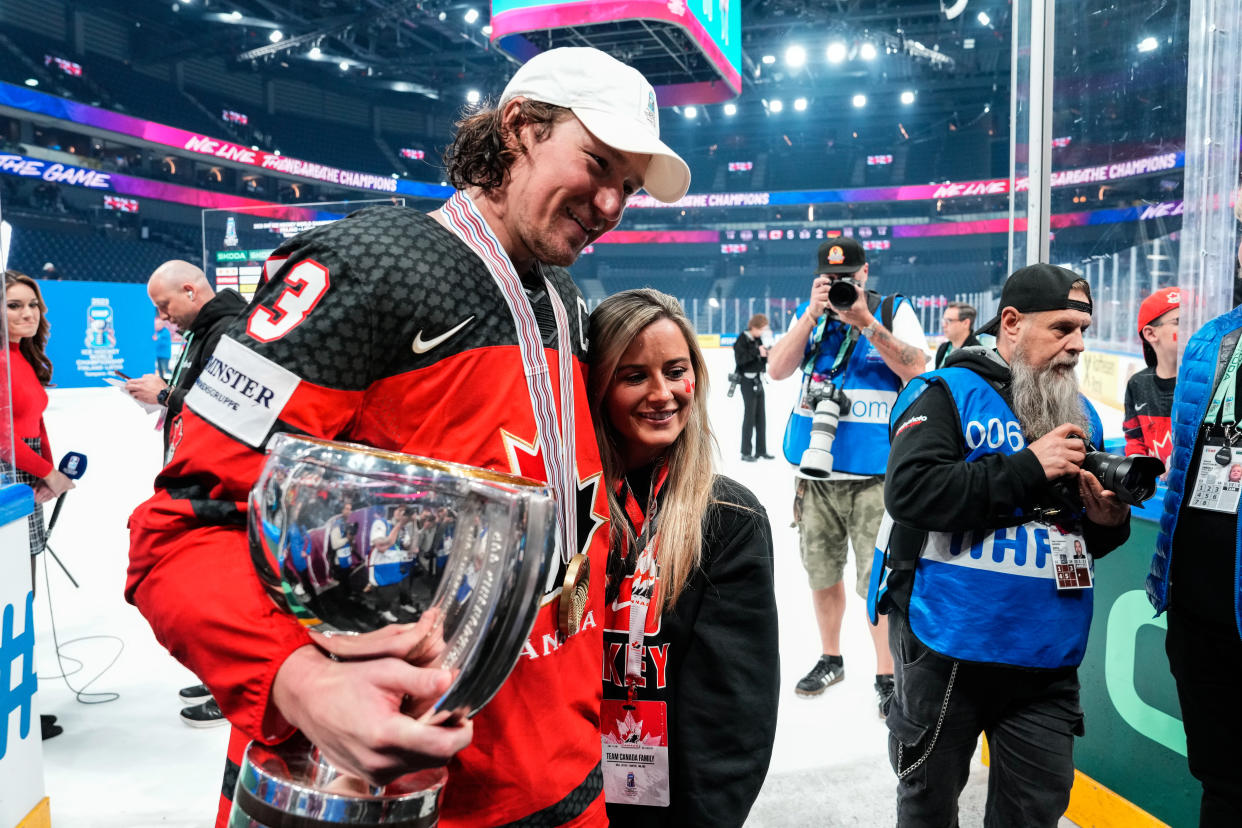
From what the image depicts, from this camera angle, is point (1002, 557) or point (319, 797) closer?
point (319, 797)

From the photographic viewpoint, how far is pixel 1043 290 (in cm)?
175

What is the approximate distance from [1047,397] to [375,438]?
1.49 metres

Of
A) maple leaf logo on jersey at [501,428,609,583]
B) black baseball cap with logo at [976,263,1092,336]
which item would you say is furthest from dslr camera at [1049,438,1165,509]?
Result: maple leaf logo on jersey at [501,428,609,583]

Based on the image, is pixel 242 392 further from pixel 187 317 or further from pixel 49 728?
pixel 49 728

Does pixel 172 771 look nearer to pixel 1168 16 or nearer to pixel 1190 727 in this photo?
pixel 1190 727

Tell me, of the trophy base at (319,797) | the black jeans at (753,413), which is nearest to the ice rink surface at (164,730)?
the trophy base at (319,797)

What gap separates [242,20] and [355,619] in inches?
918

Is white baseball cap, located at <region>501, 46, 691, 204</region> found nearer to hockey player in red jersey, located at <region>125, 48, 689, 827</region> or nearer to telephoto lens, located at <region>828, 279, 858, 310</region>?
hockey player in red jersey, located at <region>125, 48, 689, 827</region>

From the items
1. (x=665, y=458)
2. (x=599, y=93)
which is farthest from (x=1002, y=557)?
(x=599, y=93)

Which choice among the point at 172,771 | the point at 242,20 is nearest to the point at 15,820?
the point at 172,771

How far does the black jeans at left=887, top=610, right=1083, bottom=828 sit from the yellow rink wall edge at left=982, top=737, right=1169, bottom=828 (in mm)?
558

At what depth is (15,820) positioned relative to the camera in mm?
1964

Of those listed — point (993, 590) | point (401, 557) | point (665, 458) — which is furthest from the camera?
point (993, 590)

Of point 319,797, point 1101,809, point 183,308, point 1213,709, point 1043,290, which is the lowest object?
point 1101,809
